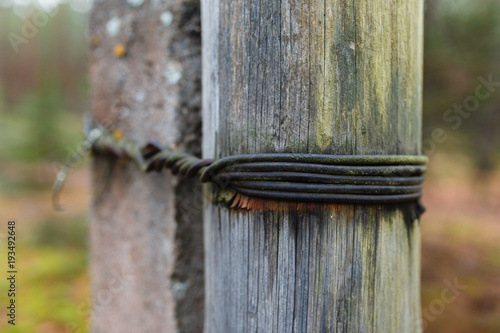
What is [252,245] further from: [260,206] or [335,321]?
[335,321]

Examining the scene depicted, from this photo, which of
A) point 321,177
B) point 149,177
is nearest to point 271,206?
point 321,177

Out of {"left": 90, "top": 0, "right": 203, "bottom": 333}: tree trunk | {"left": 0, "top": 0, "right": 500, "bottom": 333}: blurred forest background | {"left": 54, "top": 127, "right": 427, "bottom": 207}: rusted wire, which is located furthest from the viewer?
{"left": 0, "top": 0, "right": 500, "bottom": 333}: blurred forest background

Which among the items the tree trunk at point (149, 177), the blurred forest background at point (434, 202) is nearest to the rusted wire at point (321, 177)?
the tree trunk at point (149, 177)

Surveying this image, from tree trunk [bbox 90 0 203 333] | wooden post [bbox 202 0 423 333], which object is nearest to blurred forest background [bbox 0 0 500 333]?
tree trunk [bbox 90 0 203 333]

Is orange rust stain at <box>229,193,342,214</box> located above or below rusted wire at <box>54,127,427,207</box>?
below

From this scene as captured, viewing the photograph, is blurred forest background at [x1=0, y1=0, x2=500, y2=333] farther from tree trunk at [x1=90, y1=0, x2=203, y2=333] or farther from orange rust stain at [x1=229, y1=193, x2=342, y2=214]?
orange rust stain at [x1=229, y1=193, x2=342, y2=214]

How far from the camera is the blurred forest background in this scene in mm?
3801

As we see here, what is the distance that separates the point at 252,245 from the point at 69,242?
236 inches

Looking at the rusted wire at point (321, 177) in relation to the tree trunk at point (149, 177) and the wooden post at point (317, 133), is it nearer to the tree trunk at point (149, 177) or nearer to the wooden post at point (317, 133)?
the wooden post at point (317, 133)

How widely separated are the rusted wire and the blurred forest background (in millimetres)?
1421

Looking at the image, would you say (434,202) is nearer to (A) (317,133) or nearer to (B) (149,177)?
(B) (149,177)

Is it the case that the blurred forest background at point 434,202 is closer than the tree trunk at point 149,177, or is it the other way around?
the tree trunk at point 149,177

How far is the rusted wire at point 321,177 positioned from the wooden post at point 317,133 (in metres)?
0.04

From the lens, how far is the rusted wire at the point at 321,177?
750mm
